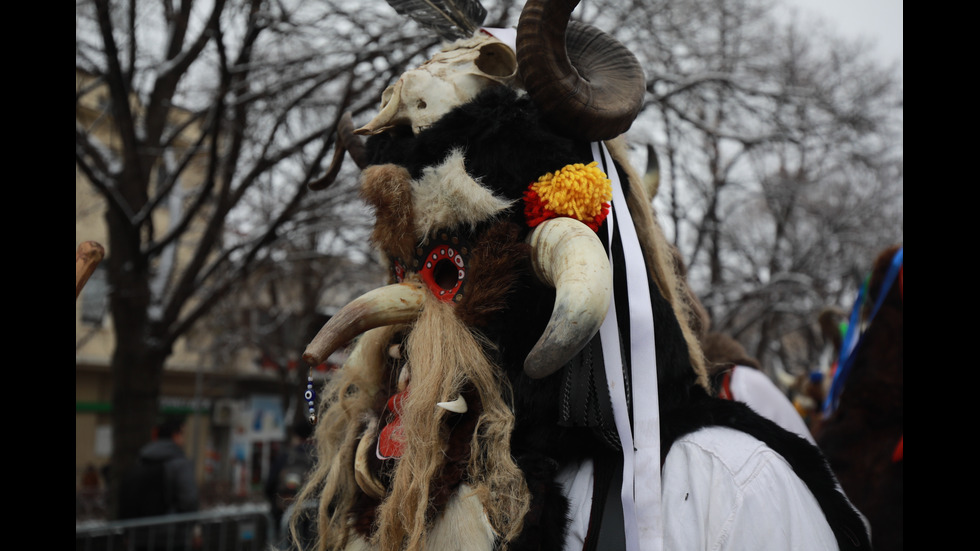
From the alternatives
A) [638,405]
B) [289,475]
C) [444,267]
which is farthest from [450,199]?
[289,475]

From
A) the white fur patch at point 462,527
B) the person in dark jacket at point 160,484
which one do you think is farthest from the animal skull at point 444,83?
the person in dark jacket at point 160,484

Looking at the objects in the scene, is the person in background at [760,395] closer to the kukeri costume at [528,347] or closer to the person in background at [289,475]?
the kukeri costume at [528,347]

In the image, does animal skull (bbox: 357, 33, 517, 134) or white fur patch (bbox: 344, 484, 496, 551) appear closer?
white fur patch (bbox: 344, 484, 496, 551)

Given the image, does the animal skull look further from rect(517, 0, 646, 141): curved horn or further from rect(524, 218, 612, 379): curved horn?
rect(524, 218, 612, 379): curved horn

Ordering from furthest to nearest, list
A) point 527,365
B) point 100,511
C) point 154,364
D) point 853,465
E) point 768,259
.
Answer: point 768,259
point 100,511
point 154,364
point 853,465
point 527,365

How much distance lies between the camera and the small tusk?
1695mm

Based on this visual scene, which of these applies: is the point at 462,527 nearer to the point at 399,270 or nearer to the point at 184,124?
the point at 399,270

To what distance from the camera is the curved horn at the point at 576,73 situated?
69.4 inches

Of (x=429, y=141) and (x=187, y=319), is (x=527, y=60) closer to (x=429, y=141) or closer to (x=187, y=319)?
(x=429, y=141)

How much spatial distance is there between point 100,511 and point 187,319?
27.5 feet

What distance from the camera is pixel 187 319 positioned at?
21.9 feet

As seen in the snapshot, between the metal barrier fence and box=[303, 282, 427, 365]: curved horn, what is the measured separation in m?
4.17

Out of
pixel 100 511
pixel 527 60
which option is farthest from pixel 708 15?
pixel 100 511

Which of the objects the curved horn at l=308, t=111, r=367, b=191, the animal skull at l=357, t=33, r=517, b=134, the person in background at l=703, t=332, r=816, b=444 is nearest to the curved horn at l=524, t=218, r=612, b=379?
the animal skull at l=357, t=33, r=517, b=134
